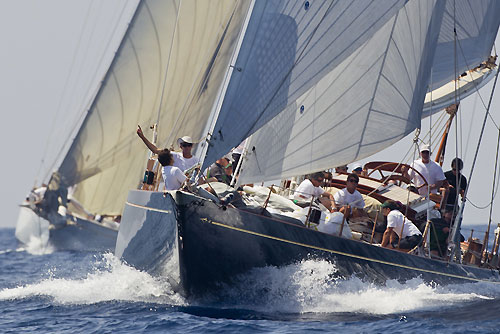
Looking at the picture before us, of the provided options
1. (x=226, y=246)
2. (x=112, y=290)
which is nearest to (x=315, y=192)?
(x=226, y=246)

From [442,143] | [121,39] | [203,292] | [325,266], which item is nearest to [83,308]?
[203,292]

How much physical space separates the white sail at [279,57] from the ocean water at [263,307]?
1843mm

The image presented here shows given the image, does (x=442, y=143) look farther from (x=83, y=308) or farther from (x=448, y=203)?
(x=83, y=308)

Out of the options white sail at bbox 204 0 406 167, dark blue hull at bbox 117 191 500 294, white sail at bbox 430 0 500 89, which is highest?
white sail at bbox 430 0 500 89

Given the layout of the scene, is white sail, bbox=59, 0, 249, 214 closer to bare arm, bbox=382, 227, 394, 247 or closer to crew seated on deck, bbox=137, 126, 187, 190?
crew seated on deck, bbox=137, 126, 187, 190

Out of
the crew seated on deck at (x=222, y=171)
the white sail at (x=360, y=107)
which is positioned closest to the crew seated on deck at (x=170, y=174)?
the white sail at (x=360, y=107)

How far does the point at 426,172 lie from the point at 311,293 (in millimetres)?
3728

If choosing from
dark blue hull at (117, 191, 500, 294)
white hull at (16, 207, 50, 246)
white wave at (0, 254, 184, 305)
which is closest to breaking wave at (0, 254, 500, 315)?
white wave at (0, 254, 184, 305)

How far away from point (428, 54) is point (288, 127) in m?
2.52

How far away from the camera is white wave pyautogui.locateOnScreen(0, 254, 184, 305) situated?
12.6 metres

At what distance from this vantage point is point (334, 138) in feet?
41.8

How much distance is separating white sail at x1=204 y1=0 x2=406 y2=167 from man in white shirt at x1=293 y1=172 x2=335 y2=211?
4.79 ft

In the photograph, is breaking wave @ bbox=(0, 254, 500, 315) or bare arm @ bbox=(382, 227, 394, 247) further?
bare arm @ bbox=(382, 227, 394, 247)

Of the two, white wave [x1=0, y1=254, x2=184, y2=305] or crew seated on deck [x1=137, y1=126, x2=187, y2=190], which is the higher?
crew seated on deck [x1=137, y1=126, x2=187, y2=190]
